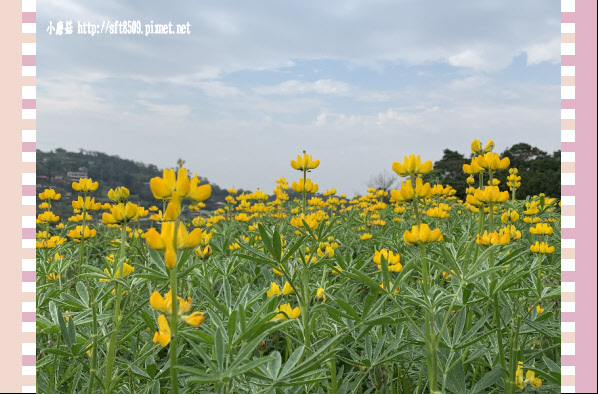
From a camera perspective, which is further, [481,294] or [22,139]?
[481,294]

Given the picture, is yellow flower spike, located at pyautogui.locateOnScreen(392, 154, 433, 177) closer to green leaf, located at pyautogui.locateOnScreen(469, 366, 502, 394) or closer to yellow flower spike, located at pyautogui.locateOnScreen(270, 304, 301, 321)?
yellow flower spike, located at pyautogui.locateOnScreen(270, 304, 301, 321)

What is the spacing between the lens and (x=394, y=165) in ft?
4.76

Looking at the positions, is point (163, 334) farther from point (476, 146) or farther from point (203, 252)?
point (476, 146)

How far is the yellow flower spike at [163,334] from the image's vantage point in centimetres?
91

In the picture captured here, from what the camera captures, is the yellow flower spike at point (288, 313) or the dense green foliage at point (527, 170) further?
the dense green foliage at point (527, 170)

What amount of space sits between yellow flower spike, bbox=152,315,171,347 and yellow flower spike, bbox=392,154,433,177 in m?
0.88

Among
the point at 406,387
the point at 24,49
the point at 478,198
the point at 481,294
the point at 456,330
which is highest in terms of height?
the point at 24,49

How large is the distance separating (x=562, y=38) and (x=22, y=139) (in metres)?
1.72

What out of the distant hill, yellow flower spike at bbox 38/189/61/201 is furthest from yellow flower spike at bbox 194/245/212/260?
the distant hill

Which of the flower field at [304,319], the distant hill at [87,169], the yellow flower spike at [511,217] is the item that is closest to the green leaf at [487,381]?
the flower field at [304,319]

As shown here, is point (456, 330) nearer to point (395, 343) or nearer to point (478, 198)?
point (395, 343)

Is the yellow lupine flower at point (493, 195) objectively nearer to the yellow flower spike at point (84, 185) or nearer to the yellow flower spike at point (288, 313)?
the yellow flower spike at point (288, 313)

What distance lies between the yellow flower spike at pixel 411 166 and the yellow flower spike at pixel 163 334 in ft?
2.89

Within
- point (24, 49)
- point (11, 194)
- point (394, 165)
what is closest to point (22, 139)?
point (11, 194)
